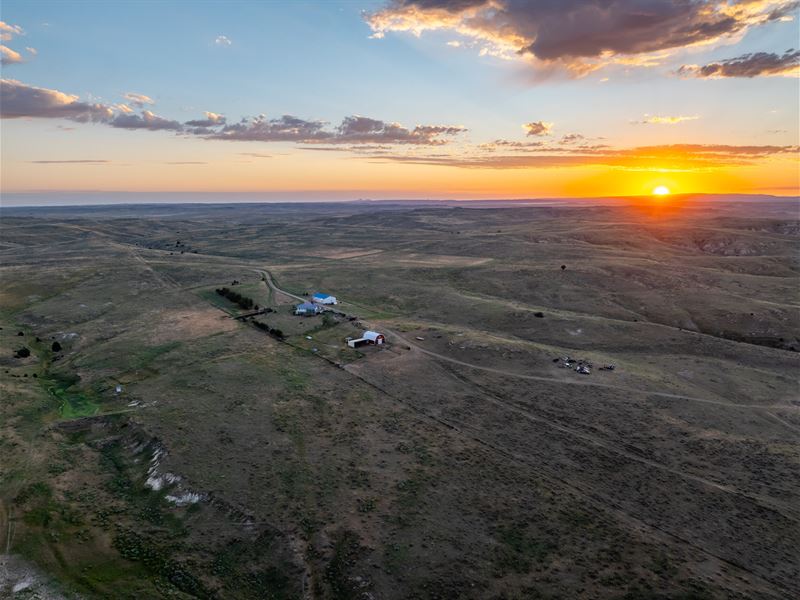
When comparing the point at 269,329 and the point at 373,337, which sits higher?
the point at 373,337

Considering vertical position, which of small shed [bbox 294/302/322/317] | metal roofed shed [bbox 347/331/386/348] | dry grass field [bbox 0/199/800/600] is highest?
small shed [bbox 294/302/322/317]

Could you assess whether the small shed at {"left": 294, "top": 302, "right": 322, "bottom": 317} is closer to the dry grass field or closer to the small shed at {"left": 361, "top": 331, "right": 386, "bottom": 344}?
the dry grass field

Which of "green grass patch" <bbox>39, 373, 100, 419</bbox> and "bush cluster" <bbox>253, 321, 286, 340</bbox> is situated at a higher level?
"bush cluster" <bbox>253, 321, 286, 340</bbox>

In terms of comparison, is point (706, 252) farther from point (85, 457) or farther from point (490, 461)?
point (85, 457)

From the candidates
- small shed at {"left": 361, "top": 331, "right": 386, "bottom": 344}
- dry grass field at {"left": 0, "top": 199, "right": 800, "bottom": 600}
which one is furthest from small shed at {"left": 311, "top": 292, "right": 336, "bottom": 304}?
small shed at {"left": 361, "top": 331, "right": 386, "bottom": 344}

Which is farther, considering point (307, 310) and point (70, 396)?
point (307, 310)

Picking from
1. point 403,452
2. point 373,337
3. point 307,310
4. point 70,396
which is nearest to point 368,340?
point 373,337

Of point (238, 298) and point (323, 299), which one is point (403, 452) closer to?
point (323, 299)
